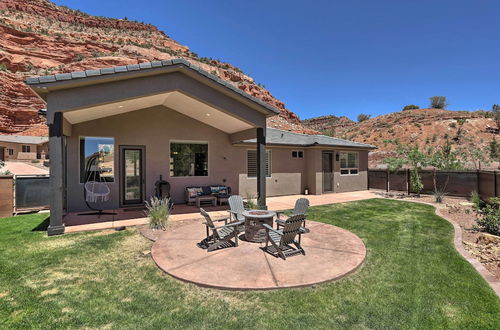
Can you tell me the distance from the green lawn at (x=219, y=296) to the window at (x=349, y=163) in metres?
10.4

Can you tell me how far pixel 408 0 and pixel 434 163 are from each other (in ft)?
30.4

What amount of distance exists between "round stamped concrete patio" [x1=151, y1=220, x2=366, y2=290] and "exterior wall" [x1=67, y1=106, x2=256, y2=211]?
4.80 m

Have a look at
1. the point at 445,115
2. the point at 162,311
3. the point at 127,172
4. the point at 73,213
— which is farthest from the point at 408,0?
the point at 445,115

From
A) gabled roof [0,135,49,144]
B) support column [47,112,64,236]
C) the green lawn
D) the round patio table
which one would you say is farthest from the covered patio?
gabled roof [0,135,49,144]

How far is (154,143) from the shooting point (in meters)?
10.2

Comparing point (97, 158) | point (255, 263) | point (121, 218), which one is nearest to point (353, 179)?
point (255, 263)

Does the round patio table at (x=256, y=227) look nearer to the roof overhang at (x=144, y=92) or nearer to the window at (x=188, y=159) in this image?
the roof overhang at (x=144, y=92)

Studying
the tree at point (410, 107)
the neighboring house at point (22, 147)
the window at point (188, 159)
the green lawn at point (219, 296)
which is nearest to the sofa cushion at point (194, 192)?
the window at point (188, 159)

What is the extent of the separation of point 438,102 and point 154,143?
60679 millimetres

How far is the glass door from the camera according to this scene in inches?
385

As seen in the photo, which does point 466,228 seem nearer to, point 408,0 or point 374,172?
point 374,172

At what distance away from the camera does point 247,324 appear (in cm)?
278

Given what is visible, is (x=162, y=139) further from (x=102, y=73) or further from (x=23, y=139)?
(x=23, y=139)

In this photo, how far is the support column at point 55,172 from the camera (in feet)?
20.1
